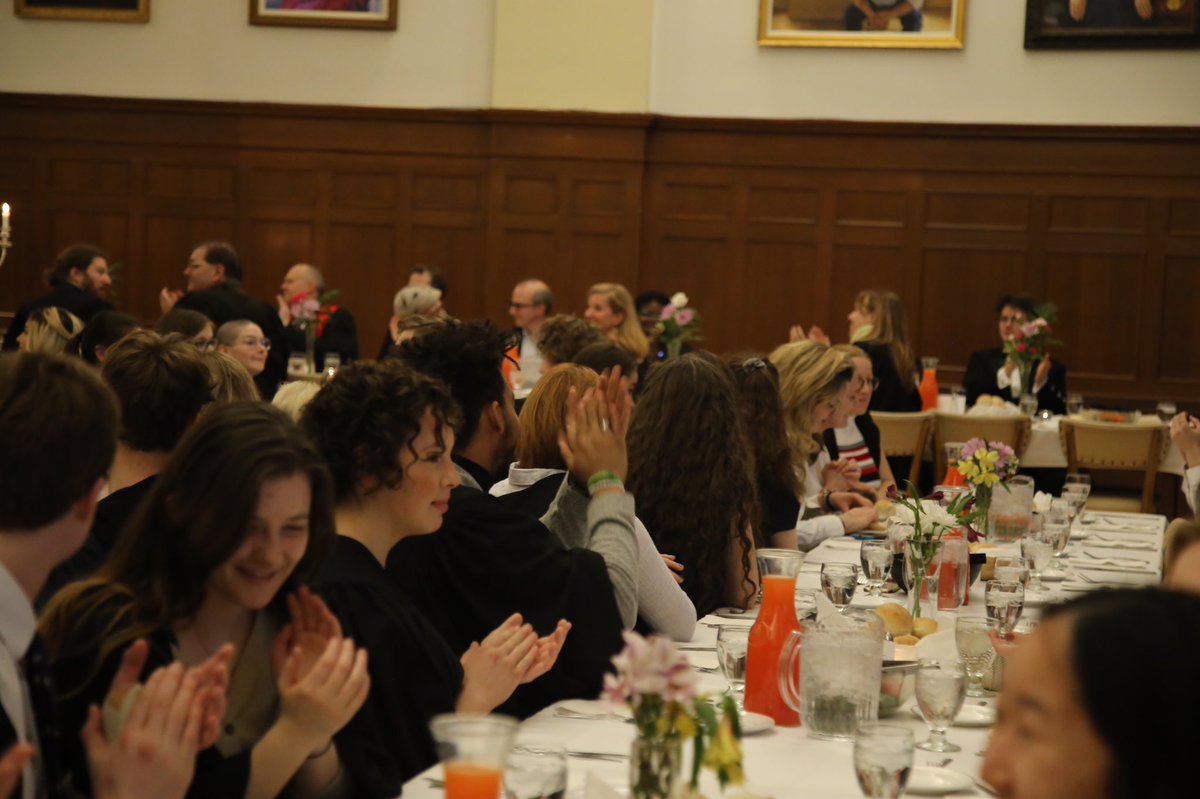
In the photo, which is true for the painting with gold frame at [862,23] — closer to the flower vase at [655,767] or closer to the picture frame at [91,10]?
the picture frame at [91,10]

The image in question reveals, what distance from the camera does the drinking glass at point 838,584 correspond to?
3.18 m

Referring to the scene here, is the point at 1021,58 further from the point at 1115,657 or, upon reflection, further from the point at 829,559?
the point at 1115,657

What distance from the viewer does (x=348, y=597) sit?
251 centimetres

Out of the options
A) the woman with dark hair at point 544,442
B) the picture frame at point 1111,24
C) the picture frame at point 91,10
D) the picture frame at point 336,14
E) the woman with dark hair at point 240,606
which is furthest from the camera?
the picture frame at point 91,10

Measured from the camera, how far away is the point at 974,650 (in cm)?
283

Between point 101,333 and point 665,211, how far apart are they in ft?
21.6

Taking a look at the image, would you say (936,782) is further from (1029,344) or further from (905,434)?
(1029,344)

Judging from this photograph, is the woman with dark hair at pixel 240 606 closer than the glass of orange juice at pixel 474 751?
No

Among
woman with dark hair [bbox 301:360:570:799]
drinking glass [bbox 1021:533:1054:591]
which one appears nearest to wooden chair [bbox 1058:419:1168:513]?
drinking glass [bbox 1021:533:1054:591]

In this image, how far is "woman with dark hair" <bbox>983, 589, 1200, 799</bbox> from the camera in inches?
46.5

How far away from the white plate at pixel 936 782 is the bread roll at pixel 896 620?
935 millimetres

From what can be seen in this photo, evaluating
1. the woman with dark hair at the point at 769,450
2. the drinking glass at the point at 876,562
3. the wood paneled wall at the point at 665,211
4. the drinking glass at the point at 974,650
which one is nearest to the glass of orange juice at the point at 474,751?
the drinking glass at the point at 974,650

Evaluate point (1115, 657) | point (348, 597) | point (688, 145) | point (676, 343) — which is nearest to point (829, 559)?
point (348, 597)

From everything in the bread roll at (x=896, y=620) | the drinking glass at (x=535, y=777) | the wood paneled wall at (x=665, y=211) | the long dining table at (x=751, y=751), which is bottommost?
the long dining table at (x=751, y=751)
